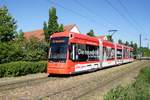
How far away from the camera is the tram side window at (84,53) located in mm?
21766

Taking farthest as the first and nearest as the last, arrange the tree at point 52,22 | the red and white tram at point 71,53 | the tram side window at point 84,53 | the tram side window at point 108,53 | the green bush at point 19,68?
the tree at point 52,22
the tram side window at point 108,53
the tram side window at point 84,53
the green bush at point 19,68
the red and white tram at point 71,53

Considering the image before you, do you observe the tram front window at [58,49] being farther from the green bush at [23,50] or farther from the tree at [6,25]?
the tree at [6,25]

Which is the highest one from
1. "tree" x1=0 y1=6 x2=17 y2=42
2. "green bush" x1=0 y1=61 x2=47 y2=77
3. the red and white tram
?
"tree" x1=0 y1=6 x2=17 y2=42

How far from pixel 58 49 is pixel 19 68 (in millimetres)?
3606

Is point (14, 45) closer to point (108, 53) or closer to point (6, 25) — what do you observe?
point (6, 25)

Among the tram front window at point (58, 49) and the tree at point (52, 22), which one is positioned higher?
the tree at point (52, 22)

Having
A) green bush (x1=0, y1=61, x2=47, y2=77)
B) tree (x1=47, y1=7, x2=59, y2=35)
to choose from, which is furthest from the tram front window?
tree (x1=47, y1=7, x2=59, y2=35)

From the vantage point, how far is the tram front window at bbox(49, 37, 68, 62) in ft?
69.6

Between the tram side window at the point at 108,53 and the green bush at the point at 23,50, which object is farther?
the tram side window at the point at 108,53

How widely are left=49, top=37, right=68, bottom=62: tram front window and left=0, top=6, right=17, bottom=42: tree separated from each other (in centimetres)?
1195

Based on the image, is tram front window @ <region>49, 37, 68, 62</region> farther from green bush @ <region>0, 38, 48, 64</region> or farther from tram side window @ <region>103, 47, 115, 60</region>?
tram side window @ <region>103, 47, 115, 60</region>

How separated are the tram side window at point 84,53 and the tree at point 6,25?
10.9 metres

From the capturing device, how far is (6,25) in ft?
108

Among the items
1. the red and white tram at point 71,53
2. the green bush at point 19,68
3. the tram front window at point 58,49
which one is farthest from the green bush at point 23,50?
the red and white tram at point 71,53
